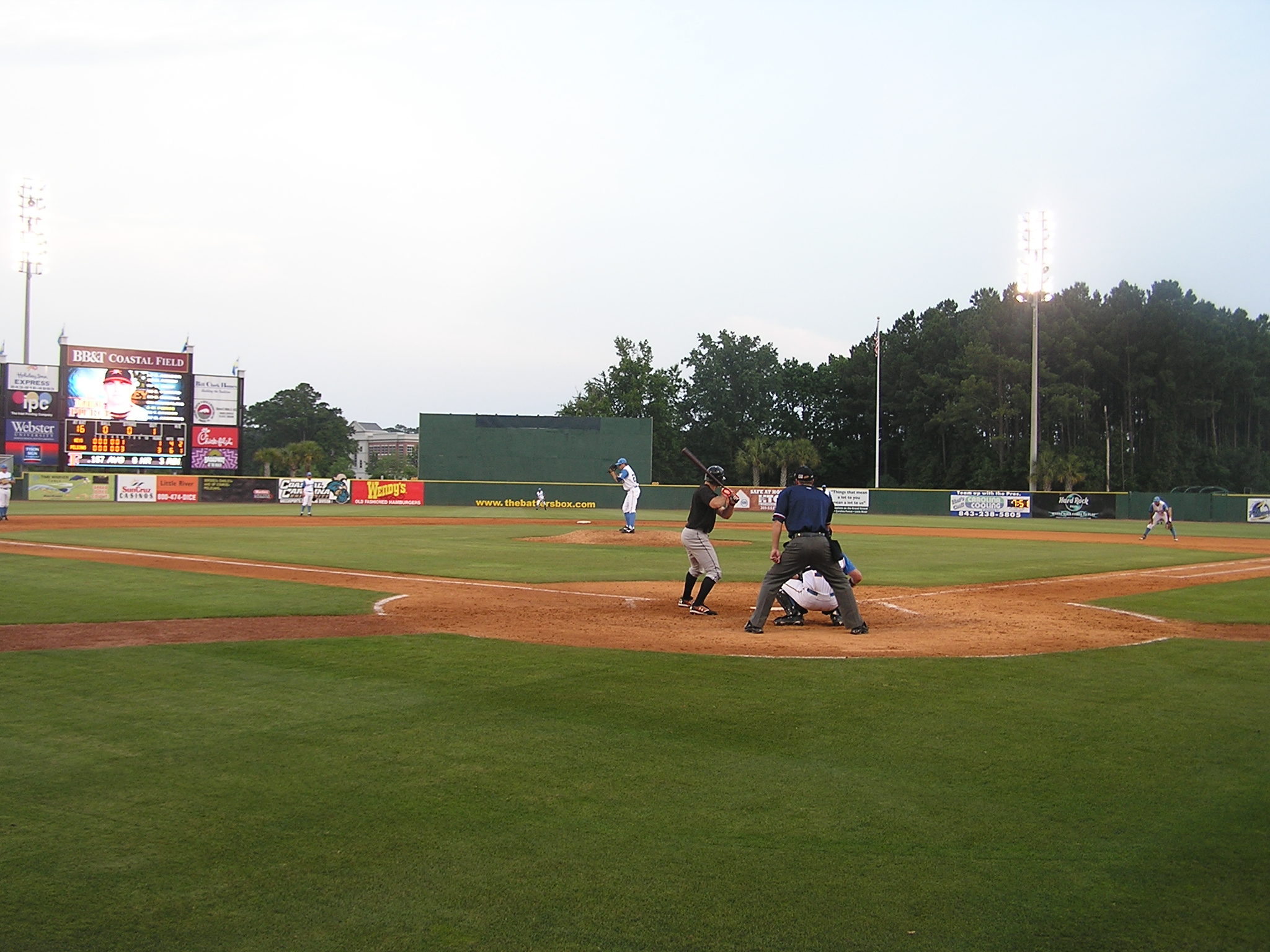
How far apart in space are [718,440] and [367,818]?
3669 inches

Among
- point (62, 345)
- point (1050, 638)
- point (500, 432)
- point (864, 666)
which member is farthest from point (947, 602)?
point (62, 345)

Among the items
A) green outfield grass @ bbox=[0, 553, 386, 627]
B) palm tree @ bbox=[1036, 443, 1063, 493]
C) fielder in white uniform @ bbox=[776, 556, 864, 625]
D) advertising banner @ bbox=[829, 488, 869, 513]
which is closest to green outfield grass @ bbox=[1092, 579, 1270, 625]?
fielder in white uniform @ bbox=[776, 556, 864, 625]

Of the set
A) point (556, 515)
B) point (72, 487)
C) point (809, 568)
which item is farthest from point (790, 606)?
point (72, 487)

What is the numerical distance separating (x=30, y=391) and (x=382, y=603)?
44.5m

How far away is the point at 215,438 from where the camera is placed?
50.4 metres

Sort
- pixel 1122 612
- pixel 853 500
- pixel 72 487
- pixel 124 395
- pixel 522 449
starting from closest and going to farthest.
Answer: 1. pixel 1122 612
2. pixel 72 487
3. pixel 124 395
4. pixel 522 449
5. pixel 853 500

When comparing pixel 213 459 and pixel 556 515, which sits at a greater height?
pixel 213 459

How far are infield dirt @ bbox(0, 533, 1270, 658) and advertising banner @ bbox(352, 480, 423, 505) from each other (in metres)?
37.9

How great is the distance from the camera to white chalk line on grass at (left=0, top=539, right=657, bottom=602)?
45.2 ft

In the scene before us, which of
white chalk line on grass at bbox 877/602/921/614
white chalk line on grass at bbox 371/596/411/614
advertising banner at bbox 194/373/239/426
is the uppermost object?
advertising banner at bbox 194/373/239/426

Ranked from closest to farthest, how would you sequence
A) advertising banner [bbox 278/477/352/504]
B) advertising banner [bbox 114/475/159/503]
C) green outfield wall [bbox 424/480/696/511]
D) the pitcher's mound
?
the pitcher's mound < advertising banner [bbox 114/475/159/503] < advertising banner [bbox 278/477/352/504] < green outfield wall [bbox 424/480/696/511]

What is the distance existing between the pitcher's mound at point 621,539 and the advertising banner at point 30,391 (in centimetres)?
3314

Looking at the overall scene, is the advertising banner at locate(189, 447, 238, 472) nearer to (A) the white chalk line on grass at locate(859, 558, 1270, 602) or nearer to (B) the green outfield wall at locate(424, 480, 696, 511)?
(B) the green outfield wall at locate(424, 480, 696, 511)

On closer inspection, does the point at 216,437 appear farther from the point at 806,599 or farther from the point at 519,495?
the point at 806,599
